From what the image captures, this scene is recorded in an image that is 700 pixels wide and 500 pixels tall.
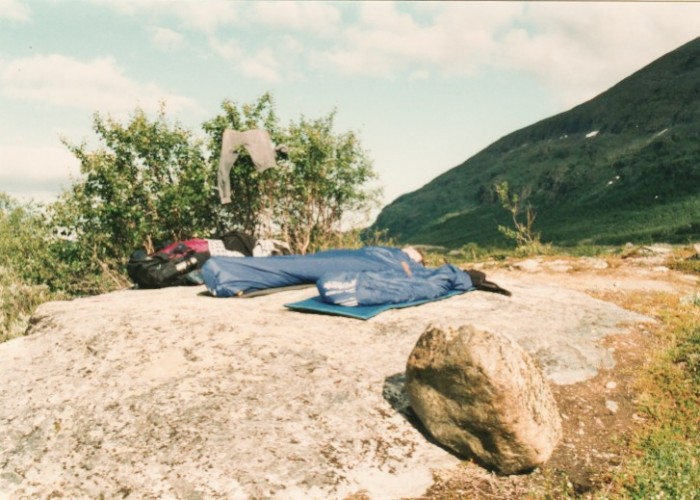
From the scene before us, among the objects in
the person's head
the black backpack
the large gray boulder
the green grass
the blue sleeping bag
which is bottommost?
the green grass

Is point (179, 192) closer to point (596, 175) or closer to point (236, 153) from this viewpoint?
point (236, 153)

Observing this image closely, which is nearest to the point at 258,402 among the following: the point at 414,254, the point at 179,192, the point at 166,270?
the point at 414,254

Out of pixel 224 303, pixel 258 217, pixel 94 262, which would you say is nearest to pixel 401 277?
pixel 224 303

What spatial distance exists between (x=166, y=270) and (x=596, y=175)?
4681 inches

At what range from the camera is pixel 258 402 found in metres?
3.97

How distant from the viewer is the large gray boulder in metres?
3.58

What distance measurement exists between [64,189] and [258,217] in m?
4.69

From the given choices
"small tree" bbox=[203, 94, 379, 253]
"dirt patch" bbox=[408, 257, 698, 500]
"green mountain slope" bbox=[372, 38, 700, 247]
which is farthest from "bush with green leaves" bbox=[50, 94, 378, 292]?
"green mountain slope" bbox=[372, 38, 700, 247]

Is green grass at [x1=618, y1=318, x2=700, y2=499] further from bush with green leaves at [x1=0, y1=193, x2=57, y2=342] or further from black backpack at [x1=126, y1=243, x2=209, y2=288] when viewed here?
bush with green leaves at [x1=0, y1=193, x2=57, y2=342]

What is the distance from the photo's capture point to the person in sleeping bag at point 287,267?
293 inches

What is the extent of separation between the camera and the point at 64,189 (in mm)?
12367

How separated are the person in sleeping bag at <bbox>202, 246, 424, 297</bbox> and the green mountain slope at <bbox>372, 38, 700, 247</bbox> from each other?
54.5m

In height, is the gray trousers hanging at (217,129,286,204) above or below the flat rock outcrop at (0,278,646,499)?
above

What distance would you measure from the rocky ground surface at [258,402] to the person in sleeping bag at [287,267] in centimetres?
120
